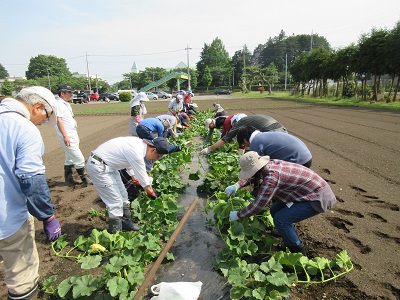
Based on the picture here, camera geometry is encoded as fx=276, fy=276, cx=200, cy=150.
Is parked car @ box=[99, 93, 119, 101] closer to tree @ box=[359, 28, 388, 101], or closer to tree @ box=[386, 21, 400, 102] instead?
tree @ box=[359, 28, 388, 101]

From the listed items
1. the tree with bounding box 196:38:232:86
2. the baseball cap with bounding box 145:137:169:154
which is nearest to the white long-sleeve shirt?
the baseball cap with bounding box 145:137:169:154

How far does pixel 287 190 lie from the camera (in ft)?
10.1

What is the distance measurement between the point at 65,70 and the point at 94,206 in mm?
106320

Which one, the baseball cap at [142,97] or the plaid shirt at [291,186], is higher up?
the baseball cap at [142,97]

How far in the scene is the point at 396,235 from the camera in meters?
3.71

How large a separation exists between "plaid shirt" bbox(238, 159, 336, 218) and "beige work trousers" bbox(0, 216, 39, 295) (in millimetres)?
2164

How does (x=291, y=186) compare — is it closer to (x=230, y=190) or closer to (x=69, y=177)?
(x=230, y=190)

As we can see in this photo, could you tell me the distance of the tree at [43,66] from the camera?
96188 millimetres

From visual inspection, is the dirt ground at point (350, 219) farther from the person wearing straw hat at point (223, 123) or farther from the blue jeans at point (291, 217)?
the person wearing straw hat at point (223, 123)

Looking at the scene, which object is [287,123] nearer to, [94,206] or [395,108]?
[395,108]

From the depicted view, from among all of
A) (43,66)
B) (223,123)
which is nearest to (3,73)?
(43,66)

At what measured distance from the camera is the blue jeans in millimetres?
3047

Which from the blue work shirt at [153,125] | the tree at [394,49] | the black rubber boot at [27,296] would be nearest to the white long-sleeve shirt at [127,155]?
the black rubber boot at [27,296]

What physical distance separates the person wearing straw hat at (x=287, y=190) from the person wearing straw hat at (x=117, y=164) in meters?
1.17
